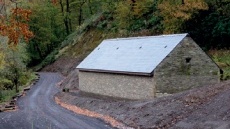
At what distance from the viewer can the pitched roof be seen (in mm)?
27625

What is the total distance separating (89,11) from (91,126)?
6011 cm

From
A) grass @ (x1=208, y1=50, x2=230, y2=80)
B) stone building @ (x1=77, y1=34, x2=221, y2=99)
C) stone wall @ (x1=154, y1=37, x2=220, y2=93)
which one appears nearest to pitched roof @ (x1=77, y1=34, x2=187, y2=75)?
stone building @ (x1=77, y1=34, x2=221, y2=99)

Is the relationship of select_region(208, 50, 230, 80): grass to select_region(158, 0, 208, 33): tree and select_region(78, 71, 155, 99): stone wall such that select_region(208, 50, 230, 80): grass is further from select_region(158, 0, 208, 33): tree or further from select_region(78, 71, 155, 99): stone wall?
select_region(78, 71, 155, 99): stone wall

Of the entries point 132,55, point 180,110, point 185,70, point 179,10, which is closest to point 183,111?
point 180,110

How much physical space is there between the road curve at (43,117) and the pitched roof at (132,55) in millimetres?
5451

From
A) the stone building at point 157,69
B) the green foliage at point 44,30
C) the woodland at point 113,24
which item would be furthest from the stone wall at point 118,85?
the green foliage at point 44,30

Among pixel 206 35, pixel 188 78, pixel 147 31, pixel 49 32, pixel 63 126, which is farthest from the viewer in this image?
pixel 49 32

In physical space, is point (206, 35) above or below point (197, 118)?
above

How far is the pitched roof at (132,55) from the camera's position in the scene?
27625 mm

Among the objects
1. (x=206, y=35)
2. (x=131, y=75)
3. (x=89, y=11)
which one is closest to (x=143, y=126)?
(x=131, y=75)

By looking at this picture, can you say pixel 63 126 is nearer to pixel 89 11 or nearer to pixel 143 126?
pixel 143 126

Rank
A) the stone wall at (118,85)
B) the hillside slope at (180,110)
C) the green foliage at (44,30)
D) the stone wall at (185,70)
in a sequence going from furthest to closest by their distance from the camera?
the green foliage at (44,30), the stone wall at (118,85), the stone wall at (185,70), the hillside slope at (180,110)

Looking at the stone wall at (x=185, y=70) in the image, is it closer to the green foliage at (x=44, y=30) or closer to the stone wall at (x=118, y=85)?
the stone wall at (x=118, y=85)

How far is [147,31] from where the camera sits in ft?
163
